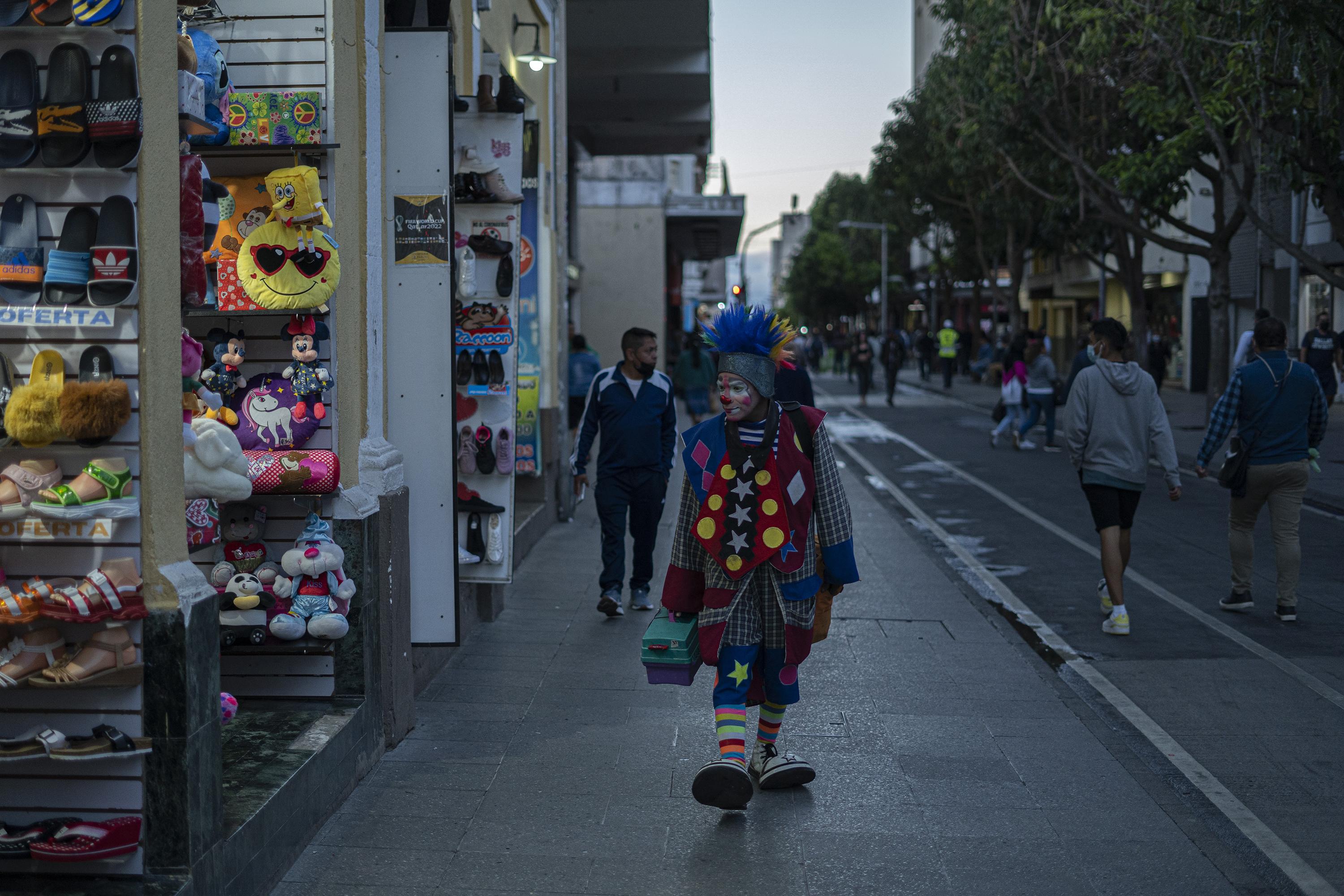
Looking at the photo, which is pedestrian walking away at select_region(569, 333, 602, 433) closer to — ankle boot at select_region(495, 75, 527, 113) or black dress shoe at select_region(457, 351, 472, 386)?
black dress shoe at select_region(457, 351, 472, 386)

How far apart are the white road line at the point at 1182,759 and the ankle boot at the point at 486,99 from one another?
442 cm

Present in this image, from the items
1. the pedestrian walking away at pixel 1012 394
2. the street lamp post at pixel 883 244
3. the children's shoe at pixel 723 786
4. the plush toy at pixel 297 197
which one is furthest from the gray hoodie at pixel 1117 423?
the street lamp post at pixel 883 244

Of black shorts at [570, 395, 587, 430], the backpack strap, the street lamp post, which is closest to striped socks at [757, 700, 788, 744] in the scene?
the backpack strap

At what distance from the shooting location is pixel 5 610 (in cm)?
353

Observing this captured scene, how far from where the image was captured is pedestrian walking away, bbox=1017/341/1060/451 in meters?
20.0

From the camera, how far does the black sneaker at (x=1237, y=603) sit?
862 cm

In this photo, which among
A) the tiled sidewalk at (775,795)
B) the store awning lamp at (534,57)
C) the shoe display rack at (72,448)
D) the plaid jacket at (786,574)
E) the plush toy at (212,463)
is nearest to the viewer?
the shoe display rack at (72,448)

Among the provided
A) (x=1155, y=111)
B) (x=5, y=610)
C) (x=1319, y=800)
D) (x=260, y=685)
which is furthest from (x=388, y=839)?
(x=1155, y=111)

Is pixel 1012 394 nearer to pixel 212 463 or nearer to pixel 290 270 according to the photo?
pixel 290 270

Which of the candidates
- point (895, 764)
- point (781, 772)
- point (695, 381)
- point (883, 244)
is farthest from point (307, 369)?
point (883, 244)

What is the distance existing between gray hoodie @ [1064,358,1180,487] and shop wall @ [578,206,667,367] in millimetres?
21755

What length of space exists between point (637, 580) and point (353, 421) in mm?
3716

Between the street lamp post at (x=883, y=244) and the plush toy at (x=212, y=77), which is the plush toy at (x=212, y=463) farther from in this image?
the street lamp post at (x=883, y=244)

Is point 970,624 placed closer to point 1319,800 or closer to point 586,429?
point 586,429
